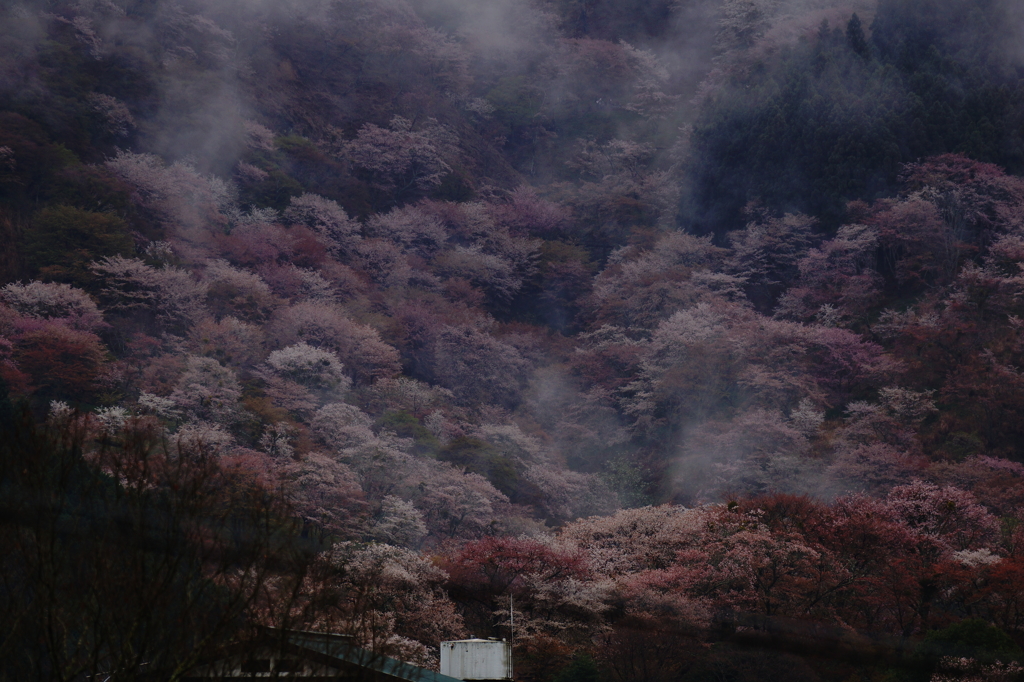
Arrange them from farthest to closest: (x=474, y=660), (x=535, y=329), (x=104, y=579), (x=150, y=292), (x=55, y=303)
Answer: (x=535, y=329) < (x=150, y=292) < (x=55, y=303) < (x=474, y=660) < (x=104, y=579)

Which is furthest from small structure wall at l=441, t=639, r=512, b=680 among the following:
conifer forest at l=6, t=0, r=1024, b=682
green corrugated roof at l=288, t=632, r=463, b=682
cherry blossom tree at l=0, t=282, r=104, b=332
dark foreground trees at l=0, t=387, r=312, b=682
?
cherry blossom tree at l=0, t=282, r=104, b=332

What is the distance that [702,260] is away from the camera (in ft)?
83.3

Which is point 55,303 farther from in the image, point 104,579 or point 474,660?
point 104,579

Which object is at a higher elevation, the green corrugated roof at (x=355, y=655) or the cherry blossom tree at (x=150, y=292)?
the cherry blossom tree at (x=150, y=292)

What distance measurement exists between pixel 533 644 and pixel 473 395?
1030 cm

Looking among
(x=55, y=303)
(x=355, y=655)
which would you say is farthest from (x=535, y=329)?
(x=355, y=655)

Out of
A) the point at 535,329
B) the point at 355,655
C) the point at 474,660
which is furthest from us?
the point at 535,329

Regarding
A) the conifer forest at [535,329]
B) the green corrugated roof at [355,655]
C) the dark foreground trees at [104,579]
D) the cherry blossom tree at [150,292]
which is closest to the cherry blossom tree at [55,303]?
the conifer forest at [535,329]

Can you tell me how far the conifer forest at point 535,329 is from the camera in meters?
11.2

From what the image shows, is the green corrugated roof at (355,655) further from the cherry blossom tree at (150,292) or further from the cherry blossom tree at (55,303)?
the cherry blossom tree at (150,292)

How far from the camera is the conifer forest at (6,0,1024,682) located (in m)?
11.2

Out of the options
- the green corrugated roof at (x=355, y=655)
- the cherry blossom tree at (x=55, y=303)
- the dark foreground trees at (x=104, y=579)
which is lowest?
the green corrugated roof at (x=355, y=655)

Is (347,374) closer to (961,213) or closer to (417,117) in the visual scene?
(417,117)

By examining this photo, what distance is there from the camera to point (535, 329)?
25.5 metres
